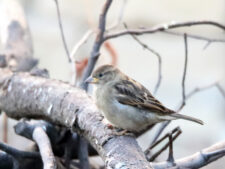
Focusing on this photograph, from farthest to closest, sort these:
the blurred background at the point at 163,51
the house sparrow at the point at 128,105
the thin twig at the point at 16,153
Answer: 1. the blurred background at the point at 163,51
2. the house sparrow at the point at 128,105
3. the thin twig at the point at 16,153

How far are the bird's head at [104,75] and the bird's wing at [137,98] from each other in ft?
0.24

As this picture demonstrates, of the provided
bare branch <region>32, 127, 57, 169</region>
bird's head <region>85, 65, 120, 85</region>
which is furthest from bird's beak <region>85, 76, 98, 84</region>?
bare branch <region>32, 127, 57, 169</region>

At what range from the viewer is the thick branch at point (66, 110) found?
2277 millimetres

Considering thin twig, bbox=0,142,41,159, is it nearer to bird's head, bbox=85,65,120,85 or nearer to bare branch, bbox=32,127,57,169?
bare branch, bbox=32,127,57,169

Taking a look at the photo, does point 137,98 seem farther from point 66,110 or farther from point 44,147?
point 44,147

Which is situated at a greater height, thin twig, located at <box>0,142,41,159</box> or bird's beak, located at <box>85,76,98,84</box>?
Result: bird's beak, located at <box>85,76,98,84</box>

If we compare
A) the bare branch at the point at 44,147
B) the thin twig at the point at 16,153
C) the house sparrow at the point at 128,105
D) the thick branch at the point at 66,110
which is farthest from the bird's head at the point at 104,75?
the thin twig at the point at 16,153

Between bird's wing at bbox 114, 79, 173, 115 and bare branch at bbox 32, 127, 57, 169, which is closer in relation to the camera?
bare branch at bbox 32, 127, 57, 169

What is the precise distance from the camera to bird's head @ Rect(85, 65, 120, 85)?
3100mm

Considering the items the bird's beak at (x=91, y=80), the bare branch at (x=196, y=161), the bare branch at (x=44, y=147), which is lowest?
the bare branch at (x=196, y=161)

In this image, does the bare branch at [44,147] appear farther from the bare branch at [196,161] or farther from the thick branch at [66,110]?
the bare branch at [196,161]

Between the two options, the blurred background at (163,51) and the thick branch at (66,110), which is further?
the blurred background at (163,51)

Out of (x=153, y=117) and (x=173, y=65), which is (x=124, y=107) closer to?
(x=153, y=117)

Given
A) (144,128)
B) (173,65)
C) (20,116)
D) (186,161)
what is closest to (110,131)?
(186,161)
